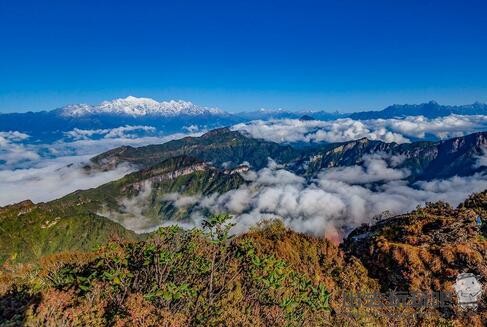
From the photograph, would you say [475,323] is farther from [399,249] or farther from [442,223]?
[442,223]

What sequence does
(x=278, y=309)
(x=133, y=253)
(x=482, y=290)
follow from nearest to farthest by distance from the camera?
(x=278, y=309)
(x=133, y=253)
(x=482, y=290)

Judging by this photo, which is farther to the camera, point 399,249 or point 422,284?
point 399,249

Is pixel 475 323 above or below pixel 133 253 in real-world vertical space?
below

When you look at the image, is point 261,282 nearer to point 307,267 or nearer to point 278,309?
point 278,309

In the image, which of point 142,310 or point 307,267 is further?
point 307,267

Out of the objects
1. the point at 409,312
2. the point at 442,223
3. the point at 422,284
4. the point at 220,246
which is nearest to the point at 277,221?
the point at 442,223

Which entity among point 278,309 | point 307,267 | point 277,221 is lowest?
point 277,221

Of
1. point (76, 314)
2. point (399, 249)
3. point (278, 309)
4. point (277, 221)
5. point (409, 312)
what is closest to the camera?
point (76, 314)

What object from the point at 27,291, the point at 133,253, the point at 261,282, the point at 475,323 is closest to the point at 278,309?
the point at 261,282

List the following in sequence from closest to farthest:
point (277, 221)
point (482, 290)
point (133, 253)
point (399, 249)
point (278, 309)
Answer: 1. point (278, 309)
2. point (133, 253)
3. point (482, 290)
4. point (399, 249)
5. point (277, 221)

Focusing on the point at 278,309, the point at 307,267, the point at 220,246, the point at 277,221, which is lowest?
the point at 277,221
